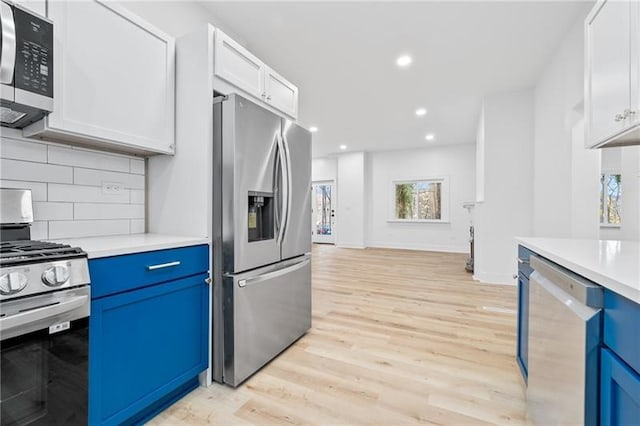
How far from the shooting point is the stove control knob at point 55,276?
0.99 metres

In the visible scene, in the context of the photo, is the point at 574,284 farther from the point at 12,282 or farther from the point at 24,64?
the point at 24,64

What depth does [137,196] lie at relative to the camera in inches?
77.5

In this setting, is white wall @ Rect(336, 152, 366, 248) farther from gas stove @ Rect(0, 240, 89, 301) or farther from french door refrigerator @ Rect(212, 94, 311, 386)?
gas stove @ Rect(0, 240, 89, 301)

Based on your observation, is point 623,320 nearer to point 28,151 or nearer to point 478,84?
point 28,151

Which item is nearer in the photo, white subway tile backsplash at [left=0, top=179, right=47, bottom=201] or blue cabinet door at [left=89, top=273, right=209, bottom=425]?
blue cabinet door at [left=89, top=273, right=209, bottom=425]

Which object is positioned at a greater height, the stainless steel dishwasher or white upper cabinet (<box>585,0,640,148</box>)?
white upper cabinet (<box>585,0,640,148</box>)

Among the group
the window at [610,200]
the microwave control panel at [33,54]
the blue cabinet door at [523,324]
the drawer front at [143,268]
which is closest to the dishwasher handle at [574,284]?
the blue cabinet door at [523,324]

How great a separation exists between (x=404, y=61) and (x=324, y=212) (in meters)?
6.51

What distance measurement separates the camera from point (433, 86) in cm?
404

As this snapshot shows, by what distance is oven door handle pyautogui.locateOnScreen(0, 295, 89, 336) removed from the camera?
901 millimetres

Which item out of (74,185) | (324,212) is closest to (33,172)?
(74,185)

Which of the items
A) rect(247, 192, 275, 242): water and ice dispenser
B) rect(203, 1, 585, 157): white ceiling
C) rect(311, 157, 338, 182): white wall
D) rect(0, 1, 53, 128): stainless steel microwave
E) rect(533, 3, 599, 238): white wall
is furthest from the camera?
rect(311, 157, 338, 182): white wall

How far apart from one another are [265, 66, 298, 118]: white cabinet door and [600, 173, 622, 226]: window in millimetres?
6073

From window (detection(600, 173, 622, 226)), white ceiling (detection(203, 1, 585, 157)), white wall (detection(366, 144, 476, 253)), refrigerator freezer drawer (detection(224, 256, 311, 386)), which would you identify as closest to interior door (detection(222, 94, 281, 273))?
refrigerator freezer drawer (detection(224, 256, 311, 386))
